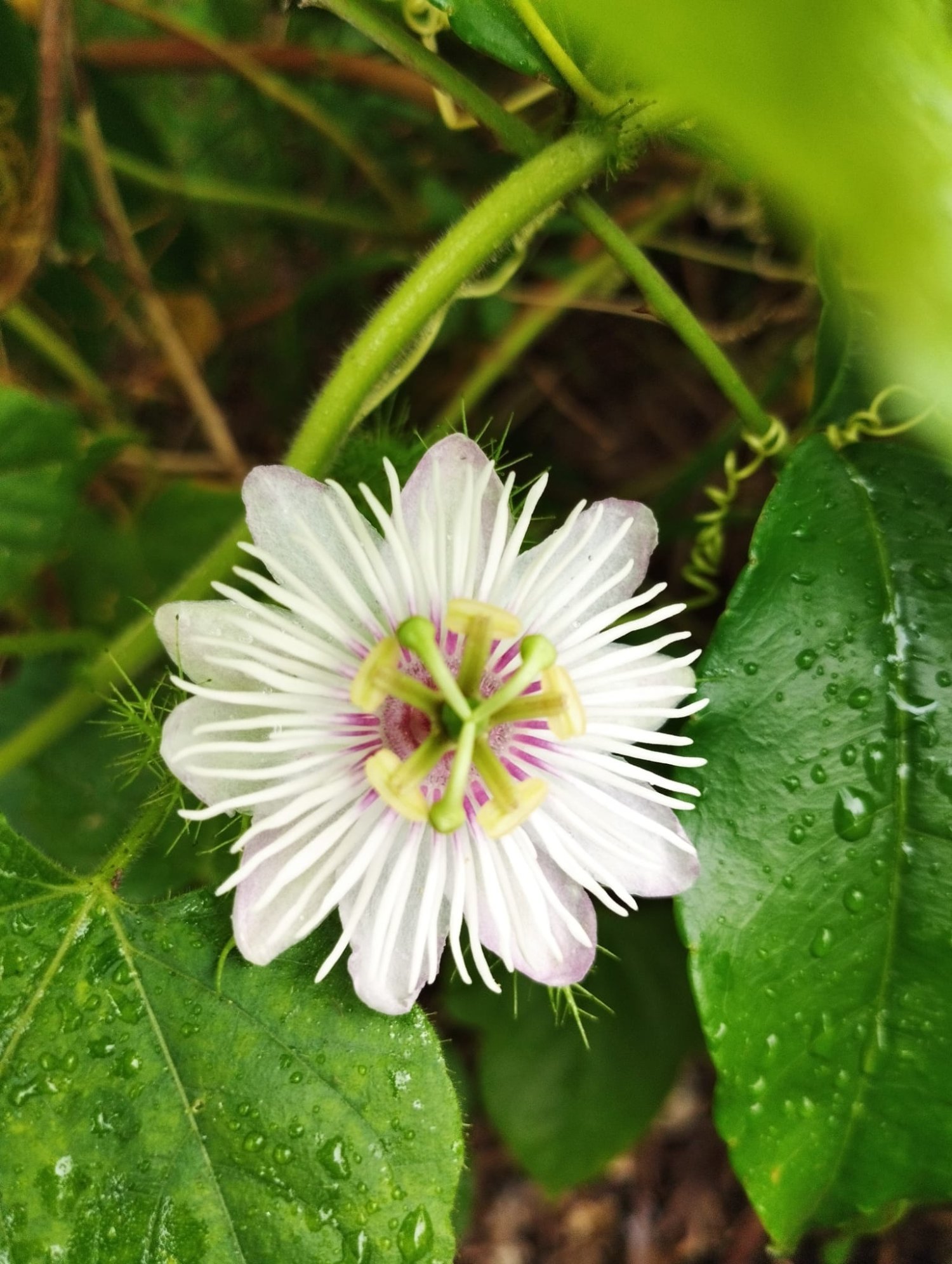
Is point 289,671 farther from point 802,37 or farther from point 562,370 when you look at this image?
point 562,370

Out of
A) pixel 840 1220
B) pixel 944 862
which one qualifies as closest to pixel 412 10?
pixel 944 862

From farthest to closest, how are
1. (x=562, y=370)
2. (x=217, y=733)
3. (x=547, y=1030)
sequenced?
(x=562, y=370) → (x=547, y=1030) → (x=217, y=733)

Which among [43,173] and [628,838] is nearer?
[628,838]

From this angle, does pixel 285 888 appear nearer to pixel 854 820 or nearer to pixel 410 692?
pixel 410 692

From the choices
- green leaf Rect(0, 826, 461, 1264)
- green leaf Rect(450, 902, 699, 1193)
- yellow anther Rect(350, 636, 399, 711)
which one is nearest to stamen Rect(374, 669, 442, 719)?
yellow anther Rect(350, 636, 399, 711)

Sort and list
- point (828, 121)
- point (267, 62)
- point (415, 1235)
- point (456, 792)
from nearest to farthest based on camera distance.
Result: point (828, 121), point (456, 792), point (415, 1235), point (267, 62)

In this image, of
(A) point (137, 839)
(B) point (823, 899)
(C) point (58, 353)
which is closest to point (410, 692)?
(A) point (137, 839)
